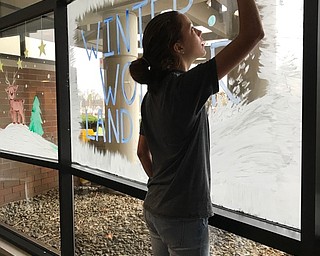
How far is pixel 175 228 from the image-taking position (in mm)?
1144

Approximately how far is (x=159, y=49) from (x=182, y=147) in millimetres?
302

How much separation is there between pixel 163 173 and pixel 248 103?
377 millimetres

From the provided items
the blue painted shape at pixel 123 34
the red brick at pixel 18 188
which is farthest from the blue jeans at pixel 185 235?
the red brick at pixel 18 188

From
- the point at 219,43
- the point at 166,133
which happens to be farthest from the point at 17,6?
the point at 166,133

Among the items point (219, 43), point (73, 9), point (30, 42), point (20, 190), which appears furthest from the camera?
point (20, 190)

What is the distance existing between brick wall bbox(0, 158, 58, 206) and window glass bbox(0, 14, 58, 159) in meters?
0.25

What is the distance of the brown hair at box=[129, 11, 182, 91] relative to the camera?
113cm

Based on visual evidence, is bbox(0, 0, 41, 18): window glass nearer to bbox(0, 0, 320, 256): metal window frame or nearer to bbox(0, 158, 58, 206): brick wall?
bbox(0, 0, 320, 256): metal window frame

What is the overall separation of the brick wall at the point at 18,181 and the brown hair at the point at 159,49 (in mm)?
2009

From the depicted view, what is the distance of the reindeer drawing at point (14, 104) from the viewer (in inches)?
110

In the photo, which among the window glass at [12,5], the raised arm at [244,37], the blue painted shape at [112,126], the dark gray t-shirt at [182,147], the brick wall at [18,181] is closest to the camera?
the raised arm at [244,37]

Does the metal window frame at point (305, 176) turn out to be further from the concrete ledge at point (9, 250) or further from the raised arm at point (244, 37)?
the concrete ledge at point (9, 250)

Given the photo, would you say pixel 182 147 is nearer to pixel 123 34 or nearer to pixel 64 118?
pixel 123 34

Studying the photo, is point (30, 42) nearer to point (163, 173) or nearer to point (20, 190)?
point (20, 190)
